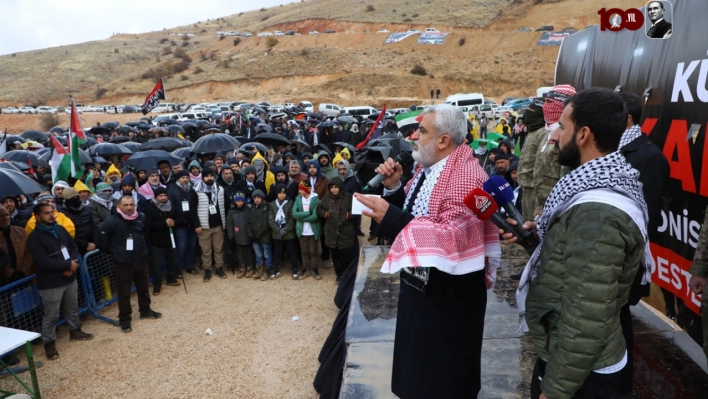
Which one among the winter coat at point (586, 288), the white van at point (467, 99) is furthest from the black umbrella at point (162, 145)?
the white van at point (467, 99)

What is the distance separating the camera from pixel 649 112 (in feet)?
13.6

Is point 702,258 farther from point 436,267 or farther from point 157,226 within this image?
point 157,226

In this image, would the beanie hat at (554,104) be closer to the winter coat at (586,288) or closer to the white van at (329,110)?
the winter coat at (586,288)

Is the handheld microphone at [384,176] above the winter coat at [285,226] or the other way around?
above

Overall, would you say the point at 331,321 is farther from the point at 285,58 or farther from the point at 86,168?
A: the point at 285,58

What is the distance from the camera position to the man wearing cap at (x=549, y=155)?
12.4 ft

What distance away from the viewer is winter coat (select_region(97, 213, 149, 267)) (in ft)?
20.6

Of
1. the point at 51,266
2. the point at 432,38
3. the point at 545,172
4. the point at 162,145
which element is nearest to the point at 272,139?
the point at 162,145

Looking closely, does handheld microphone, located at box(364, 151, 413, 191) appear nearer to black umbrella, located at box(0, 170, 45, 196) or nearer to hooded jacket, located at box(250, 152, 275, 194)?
black umbrella, located at box(0, 170, 45, 196)

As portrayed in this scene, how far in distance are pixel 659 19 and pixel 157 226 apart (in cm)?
690

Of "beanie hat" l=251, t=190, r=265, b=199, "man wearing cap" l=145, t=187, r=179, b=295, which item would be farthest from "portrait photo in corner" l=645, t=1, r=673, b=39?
"man wearing cap" l=145, t=187, r=179, b=295

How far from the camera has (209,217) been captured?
808 cm

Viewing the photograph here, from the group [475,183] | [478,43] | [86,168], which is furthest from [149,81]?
[475,183]

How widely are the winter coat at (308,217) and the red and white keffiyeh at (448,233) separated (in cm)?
572
